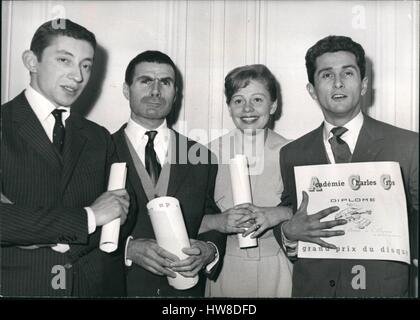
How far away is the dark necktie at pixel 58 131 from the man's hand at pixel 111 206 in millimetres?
207

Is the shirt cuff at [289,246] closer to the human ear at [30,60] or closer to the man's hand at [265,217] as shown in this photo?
the man's hand at [265,217]

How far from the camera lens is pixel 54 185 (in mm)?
1815

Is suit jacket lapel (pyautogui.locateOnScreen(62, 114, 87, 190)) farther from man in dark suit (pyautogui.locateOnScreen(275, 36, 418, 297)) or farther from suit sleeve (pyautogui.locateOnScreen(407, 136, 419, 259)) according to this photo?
suit sleeve (pyautogui.locateOnScreen(407, 136, 419, 259))

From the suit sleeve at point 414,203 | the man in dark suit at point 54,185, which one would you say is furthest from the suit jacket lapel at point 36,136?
the suit sleeve at point 414,203

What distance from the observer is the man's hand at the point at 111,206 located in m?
1.85

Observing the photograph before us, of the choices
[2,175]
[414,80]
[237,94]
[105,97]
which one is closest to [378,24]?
[414,80]

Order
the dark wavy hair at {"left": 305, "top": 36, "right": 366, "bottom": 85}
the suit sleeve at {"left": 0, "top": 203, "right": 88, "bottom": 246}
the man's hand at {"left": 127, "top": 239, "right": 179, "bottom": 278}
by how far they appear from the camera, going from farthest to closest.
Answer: the dark wavy hair at {"left": 305, "top": 36, "right": 366, "bottom": 85}, the man's hand at {"left": 127, "top": 239, "right": 179, "bottom": 278}, the suit sleeve at {"left": 0, "top": 203, "right": 88, "bottom": 246}

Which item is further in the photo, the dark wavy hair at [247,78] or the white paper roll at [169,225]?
the dark wavy hair at [247,78]

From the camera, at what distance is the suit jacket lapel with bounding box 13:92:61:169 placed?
182cm

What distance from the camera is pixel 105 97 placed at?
1.99 metres

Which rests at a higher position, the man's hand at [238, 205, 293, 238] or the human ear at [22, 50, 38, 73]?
the human ear at [22, 50, 38, 73]

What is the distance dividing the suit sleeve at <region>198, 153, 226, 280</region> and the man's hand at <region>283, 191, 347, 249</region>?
0.22 m

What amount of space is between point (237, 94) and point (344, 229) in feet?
1.88

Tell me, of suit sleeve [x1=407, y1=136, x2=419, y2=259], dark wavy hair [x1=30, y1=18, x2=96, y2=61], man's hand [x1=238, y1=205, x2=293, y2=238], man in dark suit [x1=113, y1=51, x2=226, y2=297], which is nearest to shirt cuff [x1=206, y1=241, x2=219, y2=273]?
man in dark suit [x1=113, y1=51, x2=226, y2=297]
